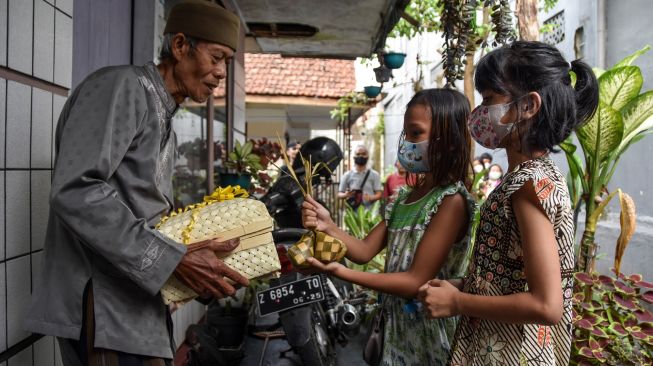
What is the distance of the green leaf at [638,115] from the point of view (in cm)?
354

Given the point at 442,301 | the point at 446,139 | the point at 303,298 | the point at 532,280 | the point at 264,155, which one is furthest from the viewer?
the point at 264,155

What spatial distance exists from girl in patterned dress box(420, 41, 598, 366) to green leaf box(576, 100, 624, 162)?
1933mm

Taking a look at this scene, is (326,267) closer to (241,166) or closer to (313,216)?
(313,216)

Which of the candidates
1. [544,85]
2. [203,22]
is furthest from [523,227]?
[203,22]

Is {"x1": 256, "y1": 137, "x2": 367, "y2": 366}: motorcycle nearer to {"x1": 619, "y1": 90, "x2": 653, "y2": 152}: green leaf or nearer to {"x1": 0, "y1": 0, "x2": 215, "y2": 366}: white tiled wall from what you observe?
{"x1": 0, "y1": 0, "x2": 215, "y2": 366}: white tiled wall

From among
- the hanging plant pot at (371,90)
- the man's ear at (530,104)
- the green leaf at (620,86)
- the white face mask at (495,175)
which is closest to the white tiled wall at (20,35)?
the man's ear at (530,104)

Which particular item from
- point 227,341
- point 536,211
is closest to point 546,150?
point 536,211

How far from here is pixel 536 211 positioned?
4.67 feet

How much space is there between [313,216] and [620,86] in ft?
8.34

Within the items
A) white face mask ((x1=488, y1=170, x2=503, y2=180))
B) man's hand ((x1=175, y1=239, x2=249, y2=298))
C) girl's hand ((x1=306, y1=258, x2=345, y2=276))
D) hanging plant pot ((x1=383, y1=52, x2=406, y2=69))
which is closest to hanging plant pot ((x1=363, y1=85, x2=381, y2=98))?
hanging plant pot ((x1=383, y1=52, x2=406, y2=69))

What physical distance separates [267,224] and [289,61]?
13.4m

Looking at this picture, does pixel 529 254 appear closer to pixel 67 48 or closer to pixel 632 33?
pixel 67 48

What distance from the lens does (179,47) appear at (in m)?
1.86

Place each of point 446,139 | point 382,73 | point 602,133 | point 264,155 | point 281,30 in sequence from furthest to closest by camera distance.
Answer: point 382,73, point 281,30, point 264,155, point 602,133, point 446,139
